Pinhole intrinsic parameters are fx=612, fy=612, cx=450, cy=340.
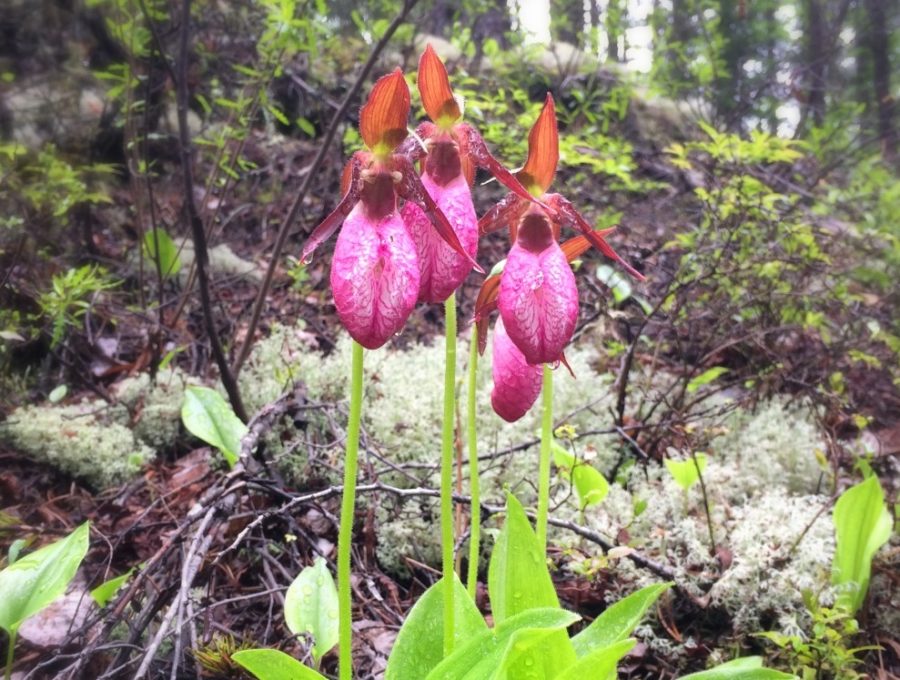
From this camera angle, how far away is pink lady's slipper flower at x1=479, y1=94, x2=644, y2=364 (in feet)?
2.98

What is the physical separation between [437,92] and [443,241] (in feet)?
0.74

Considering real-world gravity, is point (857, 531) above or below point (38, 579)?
below

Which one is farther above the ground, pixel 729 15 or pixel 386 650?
pixel 729 15

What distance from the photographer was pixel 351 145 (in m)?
3.61

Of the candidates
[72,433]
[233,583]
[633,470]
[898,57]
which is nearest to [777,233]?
[633,470]

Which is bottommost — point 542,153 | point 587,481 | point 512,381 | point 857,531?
point 857,531

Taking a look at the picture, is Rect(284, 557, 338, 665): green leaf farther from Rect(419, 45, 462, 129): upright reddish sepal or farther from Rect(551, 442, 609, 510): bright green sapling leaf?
Rect(419, 45, 462, 129): upright reddish sepal

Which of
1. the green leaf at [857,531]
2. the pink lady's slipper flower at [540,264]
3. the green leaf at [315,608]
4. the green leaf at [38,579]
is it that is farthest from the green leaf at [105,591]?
the green leaf at [857,531]

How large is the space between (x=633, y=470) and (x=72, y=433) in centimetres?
205

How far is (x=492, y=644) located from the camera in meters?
0.85

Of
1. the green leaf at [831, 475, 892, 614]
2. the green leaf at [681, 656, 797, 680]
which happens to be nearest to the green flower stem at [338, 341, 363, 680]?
the green leaf at [681, 656, 797, 680]

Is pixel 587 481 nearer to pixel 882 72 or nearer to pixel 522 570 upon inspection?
pixel 522 570

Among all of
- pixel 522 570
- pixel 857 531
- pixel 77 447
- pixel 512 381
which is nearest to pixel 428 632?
pixel 522 570

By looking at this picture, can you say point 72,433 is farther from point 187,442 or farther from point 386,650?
point 386,650
